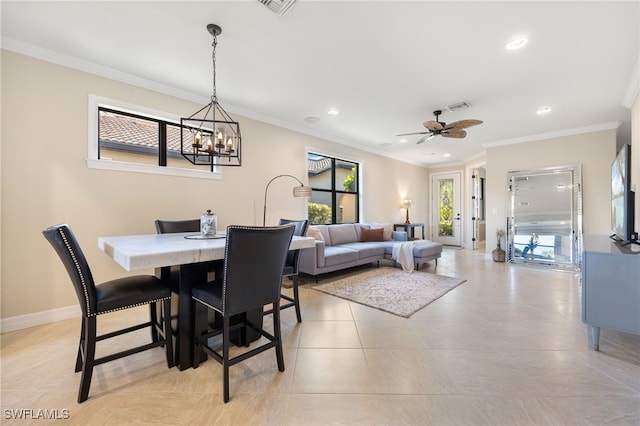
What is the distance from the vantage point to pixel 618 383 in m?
1.72

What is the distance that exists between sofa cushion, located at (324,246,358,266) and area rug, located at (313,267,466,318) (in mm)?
284

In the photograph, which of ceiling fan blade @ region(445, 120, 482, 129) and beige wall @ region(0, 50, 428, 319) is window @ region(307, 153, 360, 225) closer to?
beige wall @ region(0, 50, 428, 319)

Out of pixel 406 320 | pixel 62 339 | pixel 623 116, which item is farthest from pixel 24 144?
pixel 623 116

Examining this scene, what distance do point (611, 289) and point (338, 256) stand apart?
9.81 feet

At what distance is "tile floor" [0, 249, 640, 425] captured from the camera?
1.48 meters

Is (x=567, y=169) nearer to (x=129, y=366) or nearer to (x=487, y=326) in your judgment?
(x=487, y=326)

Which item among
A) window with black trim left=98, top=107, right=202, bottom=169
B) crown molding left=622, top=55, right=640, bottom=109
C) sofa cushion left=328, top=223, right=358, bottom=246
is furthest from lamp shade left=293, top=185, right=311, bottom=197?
crown molding left=622, top=55, right=640, bottom=109

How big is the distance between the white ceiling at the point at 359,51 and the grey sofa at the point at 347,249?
84.8 inches

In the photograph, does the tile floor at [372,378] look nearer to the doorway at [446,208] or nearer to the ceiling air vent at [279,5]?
the ceiling air vent at [279,5]

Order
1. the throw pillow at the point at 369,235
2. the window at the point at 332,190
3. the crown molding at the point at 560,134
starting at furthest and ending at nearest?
the throw pillow at the point at 369,235 → the window at the point at 332,190 → the crown molding at the point at 560,134

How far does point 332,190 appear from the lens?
19.1 ft

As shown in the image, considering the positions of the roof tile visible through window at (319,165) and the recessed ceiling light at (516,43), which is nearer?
the recessed ceiling light at (516,43)

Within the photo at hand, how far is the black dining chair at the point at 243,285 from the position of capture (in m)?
1.58

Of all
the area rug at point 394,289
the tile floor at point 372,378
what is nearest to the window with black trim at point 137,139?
the tile floor at point 372,378
